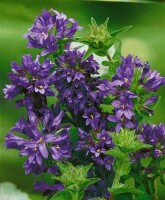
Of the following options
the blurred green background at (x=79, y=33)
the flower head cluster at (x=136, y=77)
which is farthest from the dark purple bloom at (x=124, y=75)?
the blurred green background at (x=79, y=33)

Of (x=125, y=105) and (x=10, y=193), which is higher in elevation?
(x=125, y=105)

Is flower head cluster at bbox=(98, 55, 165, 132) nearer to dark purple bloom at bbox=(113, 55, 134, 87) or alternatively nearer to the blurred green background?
dark purple bloom at bbox=(113, 55, 134, 87)

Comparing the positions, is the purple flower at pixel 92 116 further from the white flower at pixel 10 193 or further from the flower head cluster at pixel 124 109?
the white flower at pixel 10 193

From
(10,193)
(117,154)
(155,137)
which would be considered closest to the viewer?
(117,154)

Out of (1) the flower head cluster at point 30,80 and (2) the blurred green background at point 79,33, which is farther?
(2) the blurred green background at point 79,33

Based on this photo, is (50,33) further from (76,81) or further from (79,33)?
(79,33)

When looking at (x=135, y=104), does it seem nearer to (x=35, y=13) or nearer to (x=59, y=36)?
(x=59, y=36)

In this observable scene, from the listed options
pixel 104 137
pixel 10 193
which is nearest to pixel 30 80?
pixel 104 137
